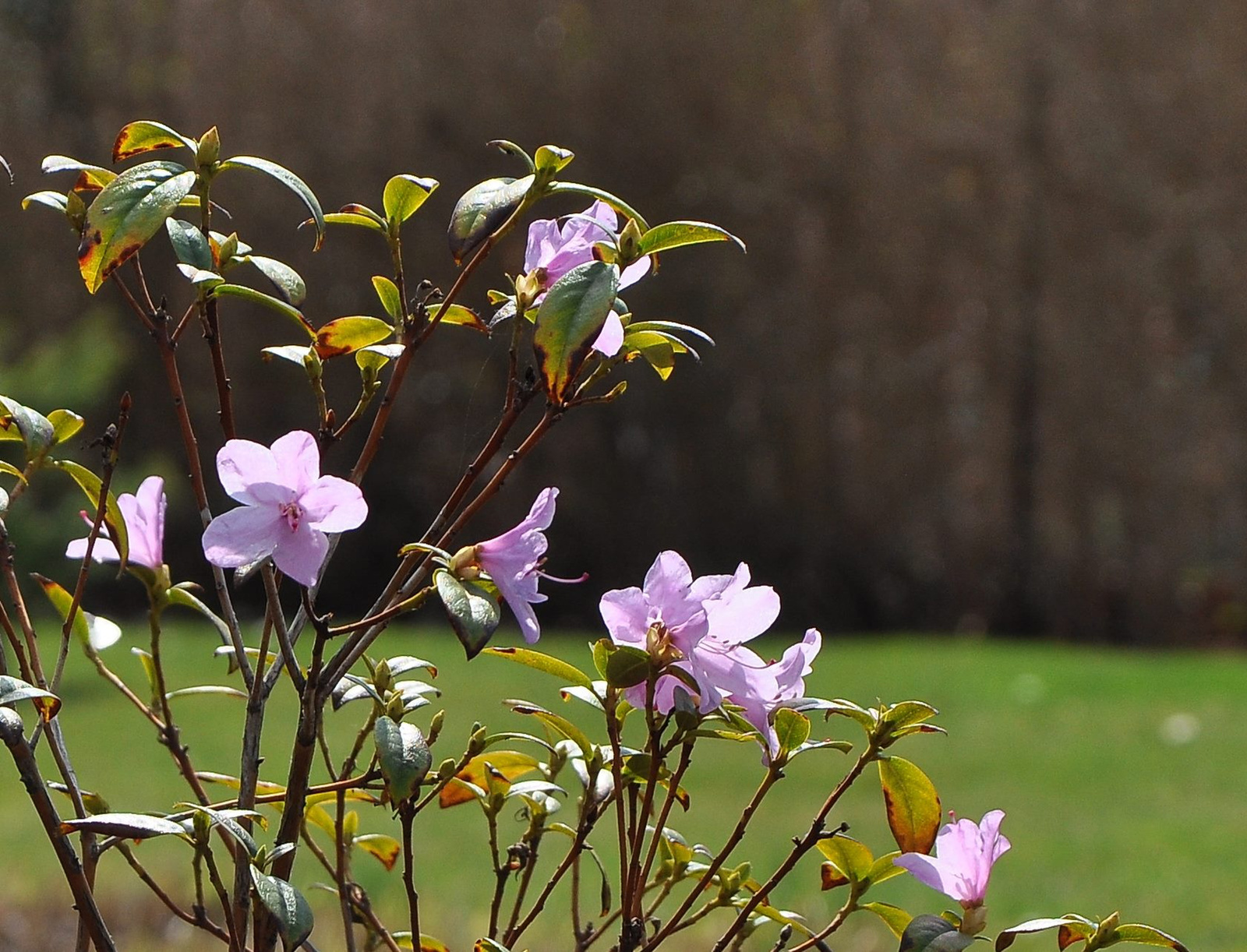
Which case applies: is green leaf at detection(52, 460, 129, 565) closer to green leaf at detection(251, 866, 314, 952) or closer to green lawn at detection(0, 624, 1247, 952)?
green leaf at detection(251, 866, 314, 952)

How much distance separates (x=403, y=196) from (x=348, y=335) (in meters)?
0.08

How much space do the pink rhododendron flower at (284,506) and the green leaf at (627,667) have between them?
124 millimetres

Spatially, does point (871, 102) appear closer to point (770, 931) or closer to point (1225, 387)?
point (1225, 387)

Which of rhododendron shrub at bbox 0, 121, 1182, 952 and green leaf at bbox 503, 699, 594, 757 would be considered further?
green leaf at bbox 503, 699, 594, 757

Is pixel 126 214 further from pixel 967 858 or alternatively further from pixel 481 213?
pixel 967 858

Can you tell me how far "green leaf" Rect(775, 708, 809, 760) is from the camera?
0.73 metres

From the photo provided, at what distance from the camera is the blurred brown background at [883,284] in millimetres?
7207

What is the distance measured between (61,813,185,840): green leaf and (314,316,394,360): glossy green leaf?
25 cm

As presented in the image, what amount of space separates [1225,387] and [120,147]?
7275 mm

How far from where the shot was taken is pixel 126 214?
0.65 metres

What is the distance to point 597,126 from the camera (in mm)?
7262

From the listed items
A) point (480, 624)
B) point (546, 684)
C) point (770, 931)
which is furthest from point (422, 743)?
point (546, 684)

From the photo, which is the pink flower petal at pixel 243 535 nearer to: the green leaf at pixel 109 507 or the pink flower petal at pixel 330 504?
the pink flower petal at pixel 330 504

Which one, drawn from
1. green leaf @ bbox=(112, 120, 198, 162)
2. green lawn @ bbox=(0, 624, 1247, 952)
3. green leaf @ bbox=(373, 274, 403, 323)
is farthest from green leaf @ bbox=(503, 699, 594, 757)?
green lawn @ bbox=(0, 624, 1247, 952)
